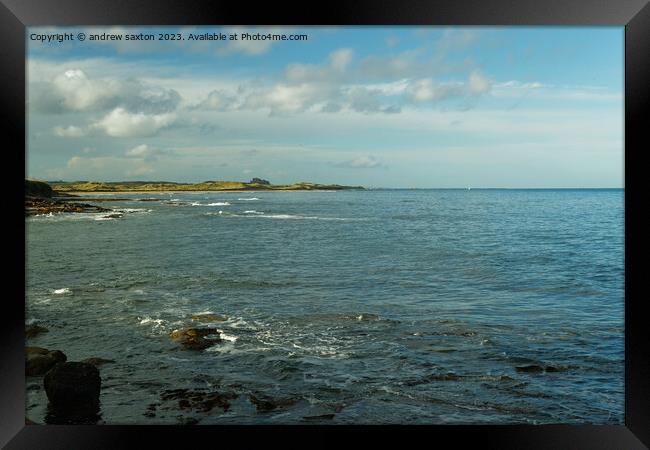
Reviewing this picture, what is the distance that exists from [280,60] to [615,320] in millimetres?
37355

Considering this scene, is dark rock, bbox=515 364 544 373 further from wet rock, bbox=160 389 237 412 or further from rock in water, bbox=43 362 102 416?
rock in water, bbox=43 362 102 416

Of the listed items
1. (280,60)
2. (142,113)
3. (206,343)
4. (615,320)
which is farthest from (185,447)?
(280,60)

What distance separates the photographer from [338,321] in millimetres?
11359

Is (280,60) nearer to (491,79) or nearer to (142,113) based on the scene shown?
(142,113)

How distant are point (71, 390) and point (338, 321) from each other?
20.7 ft

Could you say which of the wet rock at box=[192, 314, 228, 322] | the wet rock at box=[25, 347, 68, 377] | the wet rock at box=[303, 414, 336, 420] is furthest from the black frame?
the wet rock at box=[192, 314, 228, 322]

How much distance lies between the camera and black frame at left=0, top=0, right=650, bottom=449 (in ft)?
→ 12.3

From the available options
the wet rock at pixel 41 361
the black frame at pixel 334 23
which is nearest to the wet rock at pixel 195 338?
the wet rock at pixel 41 361

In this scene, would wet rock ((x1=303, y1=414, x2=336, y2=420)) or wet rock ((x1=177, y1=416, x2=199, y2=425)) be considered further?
wet rock ((x1=303, y1=414, x2=336, y2=420))

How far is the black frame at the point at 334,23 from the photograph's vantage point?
3.76 meters

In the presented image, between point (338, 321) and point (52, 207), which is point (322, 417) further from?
point (52, 207)

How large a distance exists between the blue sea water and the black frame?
227 centimetres

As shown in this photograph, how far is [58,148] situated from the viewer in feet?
110

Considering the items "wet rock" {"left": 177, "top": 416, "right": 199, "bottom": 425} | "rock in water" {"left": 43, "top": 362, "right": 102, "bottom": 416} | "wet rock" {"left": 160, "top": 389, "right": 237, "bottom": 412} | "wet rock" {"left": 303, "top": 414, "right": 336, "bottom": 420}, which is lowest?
"wet rock" {"left": 303, "top": 414, "right": 336, "bottom": 420}
